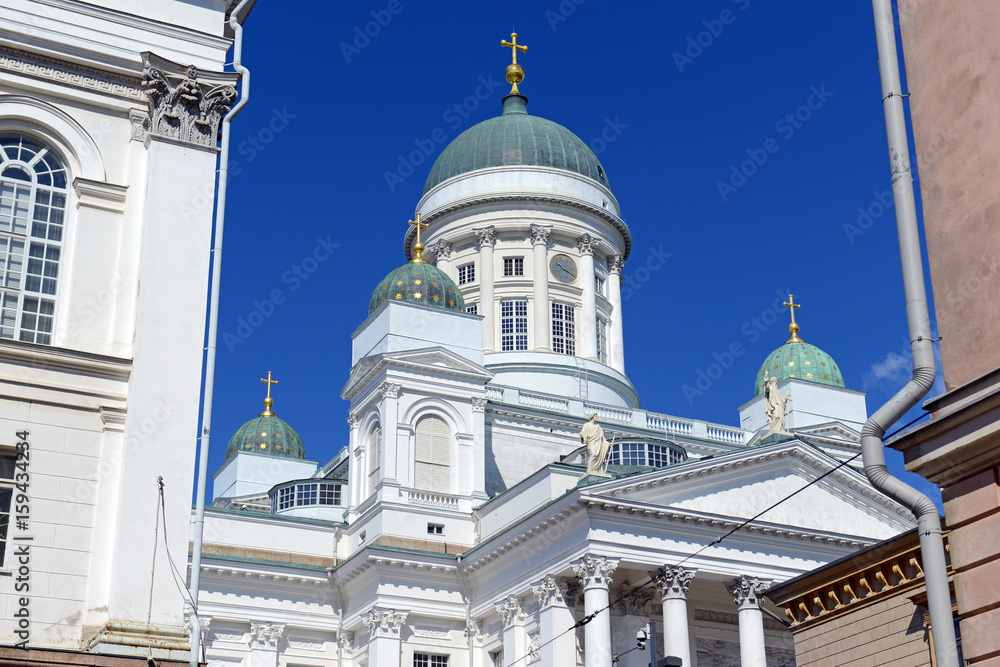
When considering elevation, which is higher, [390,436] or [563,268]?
[563,268]

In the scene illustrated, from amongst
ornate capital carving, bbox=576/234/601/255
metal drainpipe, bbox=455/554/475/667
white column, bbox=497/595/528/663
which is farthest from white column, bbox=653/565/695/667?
ornate capital carving, bbox=576/234/601/255

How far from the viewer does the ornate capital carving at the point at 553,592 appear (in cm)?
4066

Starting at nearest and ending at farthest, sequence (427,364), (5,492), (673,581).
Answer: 1. (5,492)
2. (673,581)
3. (427,364)

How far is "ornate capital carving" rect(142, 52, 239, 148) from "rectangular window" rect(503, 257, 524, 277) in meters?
39.8

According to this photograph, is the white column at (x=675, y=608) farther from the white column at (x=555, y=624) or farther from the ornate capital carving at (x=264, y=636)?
the ornate capital carving at (x=264, y=636)

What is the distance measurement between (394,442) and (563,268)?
16658 mm

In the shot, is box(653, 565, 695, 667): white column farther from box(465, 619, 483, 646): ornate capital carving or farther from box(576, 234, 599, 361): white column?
box(576, 234, 599, 361): white column

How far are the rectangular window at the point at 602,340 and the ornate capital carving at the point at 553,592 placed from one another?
68.9ft

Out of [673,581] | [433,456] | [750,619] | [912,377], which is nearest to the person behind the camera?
[912,377]

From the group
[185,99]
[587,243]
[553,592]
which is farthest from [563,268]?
[185,99]

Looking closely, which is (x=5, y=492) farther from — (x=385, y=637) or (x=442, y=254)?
(x=442, y=254)

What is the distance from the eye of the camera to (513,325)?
196 feet

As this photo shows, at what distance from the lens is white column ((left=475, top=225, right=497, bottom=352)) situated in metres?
59.1

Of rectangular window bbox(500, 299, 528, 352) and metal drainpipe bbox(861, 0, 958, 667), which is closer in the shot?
metal drainpipe bbox(861, 0, 958, 667)
